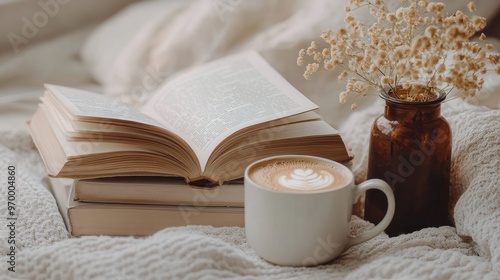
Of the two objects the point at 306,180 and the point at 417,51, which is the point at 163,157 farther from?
the point at 417,51

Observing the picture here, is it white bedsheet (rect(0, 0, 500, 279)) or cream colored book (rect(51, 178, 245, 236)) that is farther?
cream colored book (rect(51, 178, 245, 236))

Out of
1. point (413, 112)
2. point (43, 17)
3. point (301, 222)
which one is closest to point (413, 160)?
point (413, 112)

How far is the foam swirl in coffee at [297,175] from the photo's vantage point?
73 cm

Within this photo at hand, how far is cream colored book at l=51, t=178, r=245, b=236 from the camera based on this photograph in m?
0.84

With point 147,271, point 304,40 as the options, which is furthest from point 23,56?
point 147,271

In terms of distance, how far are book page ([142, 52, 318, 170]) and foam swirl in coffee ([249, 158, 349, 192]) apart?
93 millimetres

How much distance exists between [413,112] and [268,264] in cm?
25

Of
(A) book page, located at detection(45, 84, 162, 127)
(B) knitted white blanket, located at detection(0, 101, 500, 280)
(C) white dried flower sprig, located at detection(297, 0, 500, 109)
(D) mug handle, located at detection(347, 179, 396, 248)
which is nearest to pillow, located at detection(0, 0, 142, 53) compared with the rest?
(A) book page, located at detection(45, 84, 162, 127)

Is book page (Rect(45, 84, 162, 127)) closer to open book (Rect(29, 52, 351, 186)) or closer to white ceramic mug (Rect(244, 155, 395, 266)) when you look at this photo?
open book (Rect(29, 52, 351, 186))

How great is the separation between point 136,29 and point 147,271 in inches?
35.0

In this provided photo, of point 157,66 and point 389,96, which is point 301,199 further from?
point 157,66

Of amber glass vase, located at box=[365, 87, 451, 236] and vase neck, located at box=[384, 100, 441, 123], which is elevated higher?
vase neck, located at box=[384, 100, 441, 123]

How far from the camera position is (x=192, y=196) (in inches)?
33.5

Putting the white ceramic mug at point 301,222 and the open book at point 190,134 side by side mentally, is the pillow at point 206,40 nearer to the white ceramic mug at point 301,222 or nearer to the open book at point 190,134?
the open book at point 190,134
